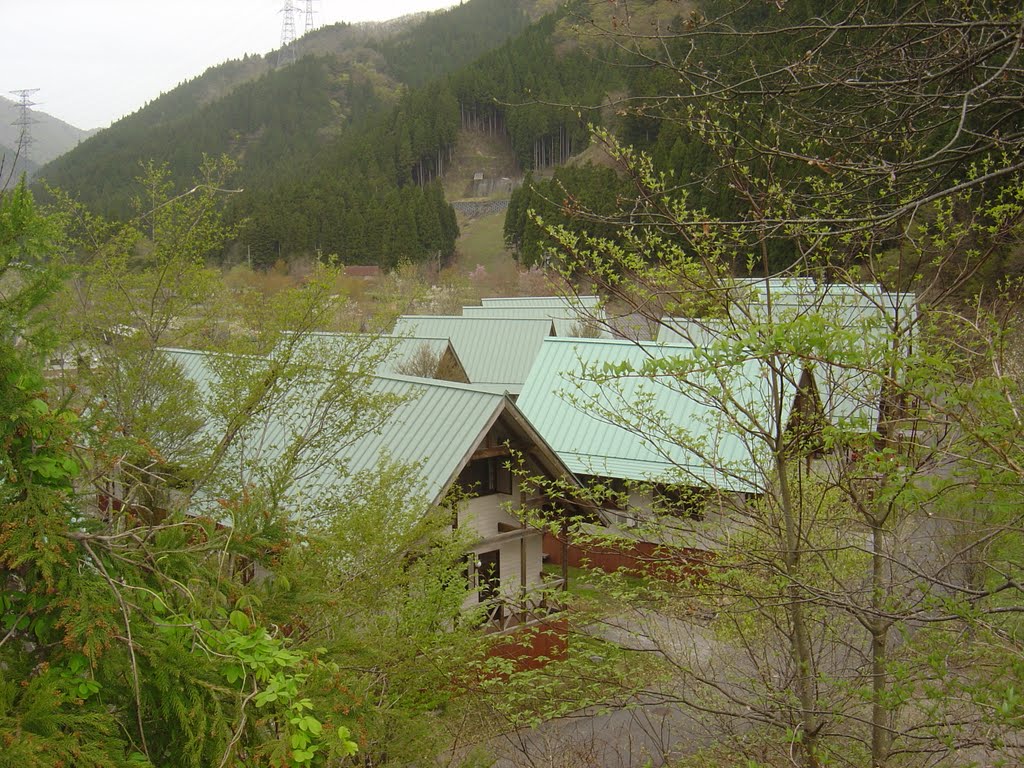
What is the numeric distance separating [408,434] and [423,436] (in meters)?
0.41

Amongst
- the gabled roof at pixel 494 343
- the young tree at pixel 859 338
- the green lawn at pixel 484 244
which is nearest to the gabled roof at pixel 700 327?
the young tree at pixel 859 338

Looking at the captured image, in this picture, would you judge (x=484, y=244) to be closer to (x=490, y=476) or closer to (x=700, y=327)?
(x=490, y=476)

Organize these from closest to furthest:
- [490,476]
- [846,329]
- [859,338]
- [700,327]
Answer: [859,338] → [846,329] → [700,327] → [490,476]

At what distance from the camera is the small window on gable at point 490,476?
1467cm

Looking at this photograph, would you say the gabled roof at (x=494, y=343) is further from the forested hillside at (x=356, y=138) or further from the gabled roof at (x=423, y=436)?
the forested hillside at (x=356, y=138)

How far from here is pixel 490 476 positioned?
Result: 48.5 feet

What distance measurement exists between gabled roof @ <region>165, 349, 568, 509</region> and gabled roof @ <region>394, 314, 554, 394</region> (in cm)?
1537

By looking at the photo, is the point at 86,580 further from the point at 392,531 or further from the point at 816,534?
the point at 816,534

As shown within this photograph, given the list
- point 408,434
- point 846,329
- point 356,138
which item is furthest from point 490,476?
point 356,138

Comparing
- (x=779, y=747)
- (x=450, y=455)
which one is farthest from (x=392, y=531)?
(x=779, y=747)

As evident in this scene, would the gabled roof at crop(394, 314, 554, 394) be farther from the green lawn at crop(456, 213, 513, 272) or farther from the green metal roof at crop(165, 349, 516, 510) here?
the green lawn at crop(456, 213, 513, 272)

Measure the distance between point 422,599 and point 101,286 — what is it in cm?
824

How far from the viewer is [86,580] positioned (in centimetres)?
368

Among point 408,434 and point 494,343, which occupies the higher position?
point 408,434
